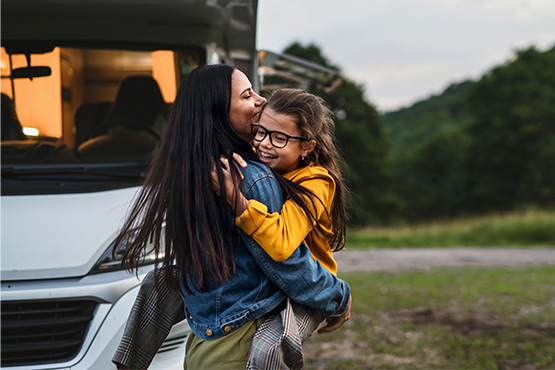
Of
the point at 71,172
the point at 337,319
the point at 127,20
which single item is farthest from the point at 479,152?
the point at 337,319

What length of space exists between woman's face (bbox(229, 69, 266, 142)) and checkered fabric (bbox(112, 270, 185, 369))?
59cm

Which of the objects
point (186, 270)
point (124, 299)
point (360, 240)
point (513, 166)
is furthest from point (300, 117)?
point (513, 166)

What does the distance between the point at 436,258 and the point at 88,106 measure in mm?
9526

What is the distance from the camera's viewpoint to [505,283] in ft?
25.6

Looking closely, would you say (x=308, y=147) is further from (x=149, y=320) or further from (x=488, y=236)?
(x=488, y=236)

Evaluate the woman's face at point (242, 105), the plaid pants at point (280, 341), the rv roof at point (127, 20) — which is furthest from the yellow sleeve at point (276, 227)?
the rv roof at point (127, 20)

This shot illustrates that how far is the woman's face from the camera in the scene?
68.9 inches

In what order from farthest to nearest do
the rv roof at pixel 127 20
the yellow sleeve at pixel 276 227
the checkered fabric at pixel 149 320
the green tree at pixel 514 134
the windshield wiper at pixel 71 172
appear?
the green tree at pixel 514 134 → the rv roof at pixel 127 20 → the windshield wiper at pixel 71 172 → the checkered fabric at pixel 149 320 → the yellow sleeve at pixel 276 227

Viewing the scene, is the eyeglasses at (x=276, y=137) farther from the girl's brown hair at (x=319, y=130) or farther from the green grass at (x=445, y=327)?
the green grass at (x=445, y=327)

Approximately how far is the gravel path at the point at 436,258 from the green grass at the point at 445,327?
2081 millimetres

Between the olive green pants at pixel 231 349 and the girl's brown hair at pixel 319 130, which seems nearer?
the olive green pants at pixel 231 349

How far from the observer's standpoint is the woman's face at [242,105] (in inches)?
68.9

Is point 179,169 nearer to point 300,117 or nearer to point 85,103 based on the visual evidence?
point 300,117

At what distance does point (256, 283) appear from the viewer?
167 cm
